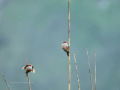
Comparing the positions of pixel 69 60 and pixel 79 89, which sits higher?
pixel 69 60

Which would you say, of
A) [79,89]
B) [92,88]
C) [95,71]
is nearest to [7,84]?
[79,89]

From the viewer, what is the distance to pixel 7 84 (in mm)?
8680

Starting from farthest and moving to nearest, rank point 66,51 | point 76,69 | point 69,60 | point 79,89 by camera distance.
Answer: point 76,69, point 79,89, point 66,51, point 69,60

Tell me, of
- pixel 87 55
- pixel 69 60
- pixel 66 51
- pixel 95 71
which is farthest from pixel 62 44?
pixel 95 71

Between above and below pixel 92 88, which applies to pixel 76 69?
above

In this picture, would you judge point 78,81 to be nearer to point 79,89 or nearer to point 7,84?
point 79,89

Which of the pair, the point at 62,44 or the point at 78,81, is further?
the point at 78,81

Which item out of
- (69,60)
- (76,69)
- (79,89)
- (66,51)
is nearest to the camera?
(69,60)

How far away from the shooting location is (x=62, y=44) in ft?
33.3

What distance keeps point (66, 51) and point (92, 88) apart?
9.98 ft

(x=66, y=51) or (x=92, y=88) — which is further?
(x=92, y=88)

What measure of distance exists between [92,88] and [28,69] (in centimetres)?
410

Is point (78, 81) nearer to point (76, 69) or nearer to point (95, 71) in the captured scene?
point (76, 69)

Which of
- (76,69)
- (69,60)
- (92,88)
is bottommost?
(92,88)
